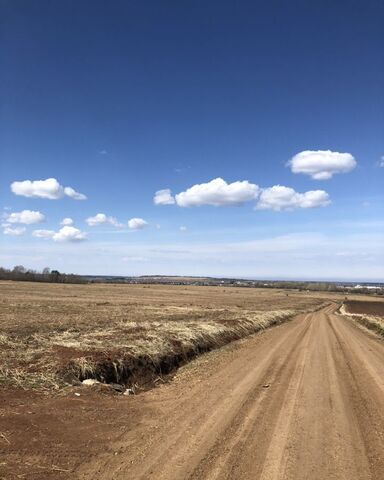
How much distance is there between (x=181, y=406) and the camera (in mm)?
11305

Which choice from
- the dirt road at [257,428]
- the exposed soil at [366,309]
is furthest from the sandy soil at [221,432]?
the exposed soil at [366,309]

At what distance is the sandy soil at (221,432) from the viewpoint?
7.20m

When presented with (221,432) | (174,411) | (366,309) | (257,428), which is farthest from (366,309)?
(221,432)

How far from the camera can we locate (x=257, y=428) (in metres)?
9.37

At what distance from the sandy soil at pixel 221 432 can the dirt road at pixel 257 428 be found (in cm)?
2

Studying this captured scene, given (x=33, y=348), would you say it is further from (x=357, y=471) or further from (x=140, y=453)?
(x=357, y=471)

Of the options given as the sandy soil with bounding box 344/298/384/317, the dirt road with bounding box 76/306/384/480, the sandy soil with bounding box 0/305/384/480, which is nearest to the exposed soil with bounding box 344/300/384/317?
the sandy soil with bounding box 344/298/384/317

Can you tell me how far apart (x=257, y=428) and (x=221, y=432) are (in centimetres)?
81

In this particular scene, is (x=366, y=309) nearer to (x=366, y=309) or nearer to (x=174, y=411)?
(x=366, y=309)

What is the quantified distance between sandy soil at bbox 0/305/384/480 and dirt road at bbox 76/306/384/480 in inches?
0.8

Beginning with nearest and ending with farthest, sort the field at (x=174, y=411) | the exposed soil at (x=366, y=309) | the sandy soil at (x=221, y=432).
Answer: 1. the sandy soil at (x=221, y=432)
2. the field at (x=174, y=411)
3. the exposed soil at (x=366, y=309)

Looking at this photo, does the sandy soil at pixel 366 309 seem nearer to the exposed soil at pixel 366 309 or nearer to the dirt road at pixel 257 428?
the exposed soil at pixel 366 309

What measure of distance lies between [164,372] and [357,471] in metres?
10.8

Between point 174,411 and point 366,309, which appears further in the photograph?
point 366,309
